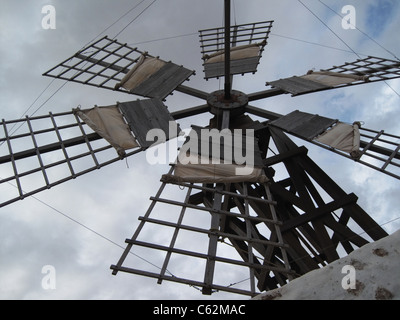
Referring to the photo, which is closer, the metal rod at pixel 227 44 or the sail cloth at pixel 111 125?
the sail cloth at pixel 111 125

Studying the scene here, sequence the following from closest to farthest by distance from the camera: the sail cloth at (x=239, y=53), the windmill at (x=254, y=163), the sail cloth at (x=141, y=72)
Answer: the windmill at (x=254, y=163), the sail cloth at (x=141, y=72), the sail cloth at (x=239, y=53)

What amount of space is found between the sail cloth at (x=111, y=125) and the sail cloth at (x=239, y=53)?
4706 mm

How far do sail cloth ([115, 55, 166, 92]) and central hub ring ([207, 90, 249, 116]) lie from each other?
239 cm

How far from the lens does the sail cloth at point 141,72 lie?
10922mm

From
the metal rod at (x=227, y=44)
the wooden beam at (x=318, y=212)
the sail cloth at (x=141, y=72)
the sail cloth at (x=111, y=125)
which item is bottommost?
the wooden beam at (x=318, y=212)

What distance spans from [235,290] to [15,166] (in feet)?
17.5

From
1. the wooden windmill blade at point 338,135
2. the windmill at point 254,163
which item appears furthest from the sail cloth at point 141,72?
the wooden windmill blade at point 338,135

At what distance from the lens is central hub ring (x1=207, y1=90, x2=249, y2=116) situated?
9944 mm

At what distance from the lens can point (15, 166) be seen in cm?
738

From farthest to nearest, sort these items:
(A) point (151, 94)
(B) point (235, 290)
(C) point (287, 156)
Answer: (A) point (151, 94), (C) point (287, 156), (B) point (235, 290)

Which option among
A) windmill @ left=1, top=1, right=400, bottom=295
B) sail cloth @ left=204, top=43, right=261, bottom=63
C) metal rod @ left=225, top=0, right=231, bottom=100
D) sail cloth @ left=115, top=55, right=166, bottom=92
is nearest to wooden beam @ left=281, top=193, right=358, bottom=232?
windmill @ left=1, top=1, right=400, bottom=295

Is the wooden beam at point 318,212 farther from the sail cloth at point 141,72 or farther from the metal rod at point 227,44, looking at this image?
the sail cloth at point 141,72
